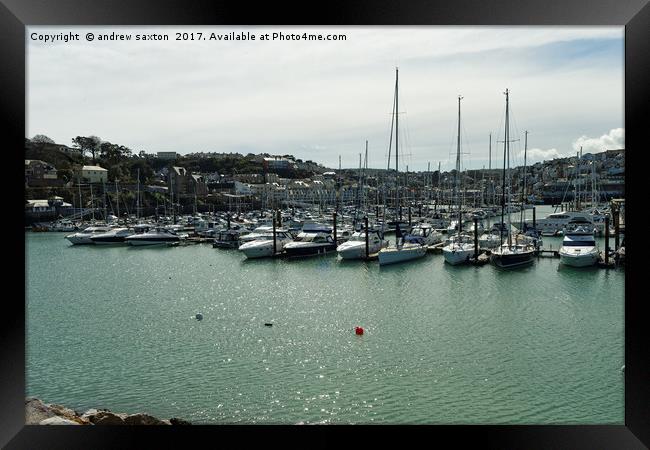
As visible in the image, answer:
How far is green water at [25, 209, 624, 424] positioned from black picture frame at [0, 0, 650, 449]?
104 inches

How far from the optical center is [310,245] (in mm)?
19734

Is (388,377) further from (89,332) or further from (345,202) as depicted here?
(345,202)

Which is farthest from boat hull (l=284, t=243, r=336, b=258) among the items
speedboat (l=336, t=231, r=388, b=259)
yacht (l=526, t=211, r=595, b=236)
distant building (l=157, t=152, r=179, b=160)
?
distant building (l=157, t=152, r=179, b=160)

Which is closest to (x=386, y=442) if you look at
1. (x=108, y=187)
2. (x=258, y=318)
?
(x=258, y=318)

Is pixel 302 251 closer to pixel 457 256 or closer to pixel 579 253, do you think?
pixel 457 256

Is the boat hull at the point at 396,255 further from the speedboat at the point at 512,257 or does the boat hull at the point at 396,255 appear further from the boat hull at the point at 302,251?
the boat hull at the point at 302,251

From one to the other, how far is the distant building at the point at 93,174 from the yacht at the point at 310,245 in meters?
28.2

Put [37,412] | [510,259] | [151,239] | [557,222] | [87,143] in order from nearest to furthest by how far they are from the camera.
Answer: [37,412] < [510,259] < [151,239] < [557,222] < [87,143]

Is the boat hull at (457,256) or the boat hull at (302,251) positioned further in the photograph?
the boat hull at (302,251)

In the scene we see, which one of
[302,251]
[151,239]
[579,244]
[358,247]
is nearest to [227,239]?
[151,239]
